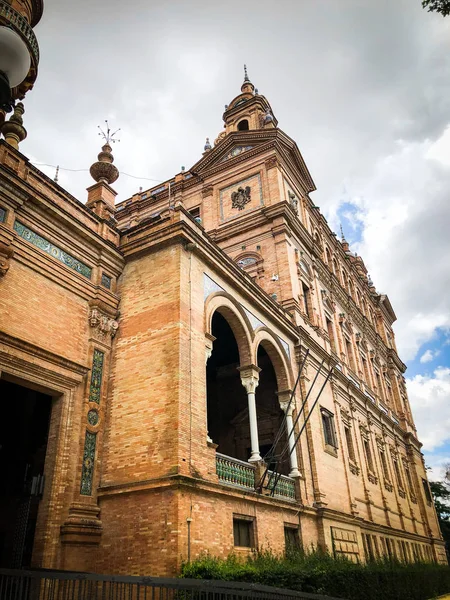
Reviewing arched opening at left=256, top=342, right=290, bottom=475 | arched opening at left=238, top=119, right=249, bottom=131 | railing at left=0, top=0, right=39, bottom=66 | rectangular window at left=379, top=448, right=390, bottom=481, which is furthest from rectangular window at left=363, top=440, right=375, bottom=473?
railing at left=0, top=0, right=39, bottom=66

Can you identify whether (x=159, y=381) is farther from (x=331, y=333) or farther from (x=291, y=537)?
(x=331, y=333)

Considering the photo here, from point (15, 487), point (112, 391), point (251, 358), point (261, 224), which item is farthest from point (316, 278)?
point (15, 487)

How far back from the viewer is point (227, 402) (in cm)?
2097

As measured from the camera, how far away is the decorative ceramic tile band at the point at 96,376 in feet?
40.7

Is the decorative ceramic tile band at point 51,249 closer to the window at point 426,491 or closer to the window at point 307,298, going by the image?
the window at point 307,298

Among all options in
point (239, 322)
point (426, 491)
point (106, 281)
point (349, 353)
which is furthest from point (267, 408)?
point (426, 491)

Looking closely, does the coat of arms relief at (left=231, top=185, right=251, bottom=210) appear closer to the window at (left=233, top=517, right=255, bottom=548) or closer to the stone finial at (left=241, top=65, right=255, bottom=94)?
the stone finial at (left=241, top=65, right=255, bottom=94)

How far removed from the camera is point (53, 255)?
1246 cm

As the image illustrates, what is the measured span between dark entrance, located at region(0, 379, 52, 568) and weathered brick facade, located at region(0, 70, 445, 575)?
45 centimetres

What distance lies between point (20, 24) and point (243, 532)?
11.7m

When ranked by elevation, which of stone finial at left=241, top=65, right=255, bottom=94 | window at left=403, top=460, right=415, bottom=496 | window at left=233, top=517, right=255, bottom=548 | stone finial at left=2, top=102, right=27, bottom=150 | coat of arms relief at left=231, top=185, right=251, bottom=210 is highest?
stone finial at left=241, top=65, right=255, bottom=94

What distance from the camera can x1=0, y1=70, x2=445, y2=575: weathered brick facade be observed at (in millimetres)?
10727

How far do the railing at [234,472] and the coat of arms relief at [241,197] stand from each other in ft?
46.4

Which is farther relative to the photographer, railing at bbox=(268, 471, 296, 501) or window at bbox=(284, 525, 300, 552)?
railing at bbox=(268, 471, 296, 501)
